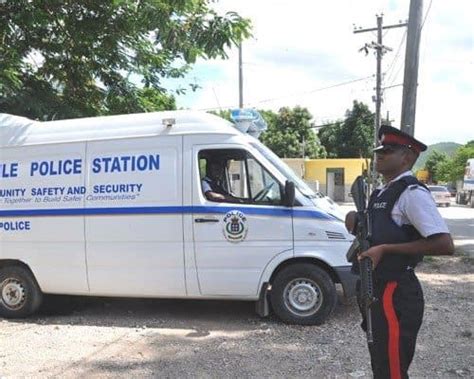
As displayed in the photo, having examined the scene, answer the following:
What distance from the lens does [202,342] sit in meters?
6.10

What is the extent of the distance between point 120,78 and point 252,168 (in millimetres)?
4733

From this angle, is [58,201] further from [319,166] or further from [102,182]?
[319,166]

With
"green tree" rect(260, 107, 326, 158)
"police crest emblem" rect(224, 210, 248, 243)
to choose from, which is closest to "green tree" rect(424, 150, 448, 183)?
"green tree" rect(260, 107, 326, 158)

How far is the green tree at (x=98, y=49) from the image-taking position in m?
7.74

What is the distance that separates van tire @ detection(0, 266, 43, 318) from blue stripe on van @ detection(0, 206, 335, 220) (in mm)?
725

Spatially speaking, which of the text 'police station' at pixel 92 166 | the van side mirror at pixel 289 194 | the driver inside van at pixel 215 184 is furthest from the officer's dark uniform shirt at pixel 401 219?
the text 'police station' at pixel 92 166

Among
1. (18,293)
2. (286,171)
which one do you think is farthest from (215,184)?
(18,293)

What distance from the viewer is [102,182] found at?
23.1 feet

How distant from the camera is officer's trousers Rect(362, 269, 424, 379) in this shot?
3.21 metres

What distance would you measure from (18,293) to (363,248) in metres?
5.38

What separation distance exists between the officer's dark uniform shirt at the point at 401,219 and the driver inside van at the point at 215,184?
3.54 meters

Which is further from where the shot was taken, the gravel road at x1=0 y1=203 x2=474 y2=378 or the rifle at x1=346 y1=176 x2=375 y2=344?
the gravel road at x1=0 y1=203 x2=474 y2=378

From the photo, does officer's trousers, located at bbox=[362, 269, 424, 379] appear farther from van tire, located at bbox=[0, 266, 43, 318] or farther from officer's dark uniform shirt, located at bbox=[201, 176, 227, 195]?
van tire, located at bbox=[0, 266, 43, 318]

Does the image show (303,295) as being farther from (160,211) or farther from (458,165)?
(458,165)
